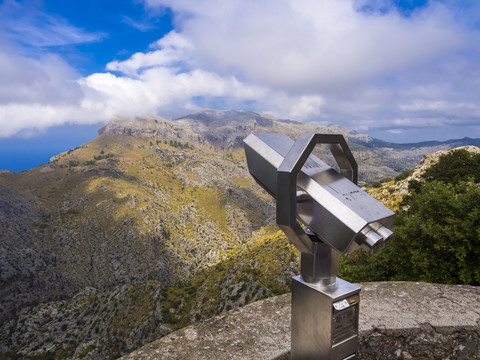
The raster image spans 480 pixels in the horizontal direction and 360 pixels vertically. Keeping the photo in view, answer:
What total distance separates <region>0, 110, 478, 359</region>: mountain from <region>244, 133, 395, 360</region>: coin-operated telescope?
10083mm

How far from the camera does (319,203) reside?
6.42 feet

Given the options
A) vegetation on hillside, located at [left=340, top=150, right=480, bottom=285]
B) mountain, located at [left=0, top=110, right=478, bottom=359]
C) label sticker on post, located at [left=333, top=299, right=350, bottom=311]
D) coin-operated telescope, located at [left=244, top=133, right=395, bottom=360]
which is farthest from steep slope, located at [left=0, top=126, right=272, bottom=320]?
label sticker on post, located at [left=333, top=299, right=350, bottom=311]

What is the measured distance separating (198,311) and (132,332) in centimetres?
1592

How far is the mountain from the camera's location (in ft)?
159

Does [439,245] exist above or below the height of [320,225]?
below

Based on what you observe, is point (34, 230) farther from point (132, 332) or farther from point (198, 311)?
point (198, 311)

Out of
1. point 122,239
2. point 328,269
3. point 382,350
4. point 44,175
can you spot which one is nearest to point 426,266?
point 382,350

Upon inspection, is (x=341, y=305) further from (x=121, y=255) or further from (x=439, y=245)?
(x=121, y=255)

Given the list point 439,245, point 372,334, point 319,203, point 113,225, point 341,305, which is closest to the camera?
point 319,203

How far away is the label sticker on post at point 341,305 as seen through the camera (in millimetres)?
2070

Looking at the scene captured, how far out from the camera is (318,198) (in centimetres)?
197

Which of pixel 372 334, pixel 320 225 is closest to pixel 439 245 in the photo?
pixel 372 334

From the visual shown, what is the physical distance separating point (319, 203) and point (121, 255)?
10269cm

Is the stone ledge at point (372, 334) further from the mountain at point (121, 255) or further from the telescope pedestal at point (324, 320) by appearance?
the mountain at point (121, 255)
